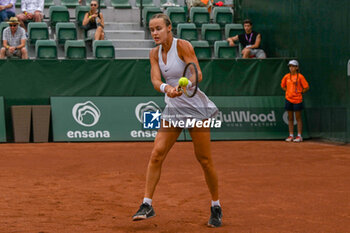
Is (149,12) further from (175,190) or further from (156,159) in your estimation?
(156,159)

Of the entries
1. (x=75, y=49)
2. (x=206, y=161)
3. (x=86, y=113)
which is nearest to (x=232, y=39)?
(x=75, y=49)

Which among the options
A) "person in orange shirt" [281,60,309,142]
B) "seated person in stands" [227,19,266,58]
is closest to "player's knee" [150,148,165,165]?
"person in orange shirt" [281,60,309,142]

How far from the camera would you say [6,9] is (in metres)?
15.7

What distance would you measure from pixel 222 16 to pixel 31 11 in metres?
5.48

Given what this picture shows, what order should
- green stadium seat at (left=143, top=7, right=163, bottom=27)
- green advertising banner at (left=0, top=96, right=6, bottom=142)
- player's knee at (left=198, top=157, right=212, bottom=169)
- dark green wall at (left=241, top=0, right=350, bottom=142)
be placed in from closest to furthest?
player's knee at (left=198, top=157, right=212, bottom=169) < dark green wall at (left=241, top=0, right=350, bottom=142) < green advertising banner at (left=0, top=96, right=6, bottom=142) < green stadium seat at (left=143, top=7, right=163, bottom=27)

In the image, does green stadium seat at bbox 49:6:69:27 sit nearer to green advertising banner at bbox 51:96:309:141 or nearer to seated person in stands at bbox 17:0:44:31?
seated person in stands at bbox 17:0:44:31

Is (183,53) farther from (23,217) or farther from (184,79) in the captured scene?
(23,217)

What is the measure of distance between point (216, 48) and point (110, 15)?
377 cm

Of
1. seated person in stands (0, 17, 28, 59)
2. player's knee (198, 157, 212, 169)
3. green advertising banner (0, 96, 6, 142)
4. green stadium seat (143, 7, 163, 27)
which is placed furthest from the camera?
green stadium seat (143, 7, 163, 27)

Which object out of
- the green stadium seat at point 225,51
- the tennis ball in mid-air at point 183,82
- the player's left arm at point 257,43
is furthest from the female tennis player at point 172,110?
the green stadium seat at point 225,51

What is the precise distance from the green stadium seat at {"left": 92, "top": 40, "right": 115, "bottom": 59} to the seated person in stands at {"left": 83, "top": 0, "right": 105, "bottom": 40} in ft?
1.74

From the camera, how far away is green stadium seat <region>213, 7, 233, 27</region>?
17.6 m

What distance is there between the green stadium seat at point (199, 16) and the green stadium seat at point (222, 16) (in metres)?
0.34

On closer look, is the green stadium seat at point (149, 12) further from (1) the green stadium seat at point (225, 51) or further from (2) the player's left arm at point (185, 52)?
(2) the player's left arm at point (185, 52)
